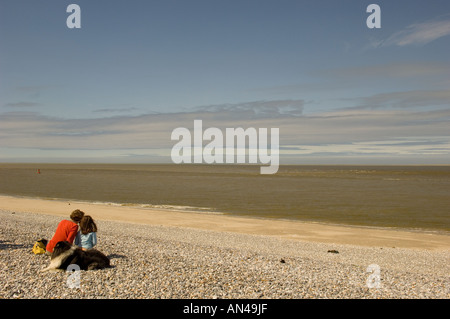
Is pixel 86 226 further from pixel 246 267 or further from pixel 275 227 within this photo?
pixel 275 227

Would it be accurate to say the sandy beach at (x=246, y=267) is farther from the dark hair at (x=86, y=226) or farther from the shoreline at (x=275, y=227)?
the dark hair at (x=86, y=226)

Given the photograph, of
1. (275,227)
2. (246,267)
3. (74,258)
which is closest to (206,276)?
(246,267)

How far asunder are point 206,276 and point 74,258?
12.4ft

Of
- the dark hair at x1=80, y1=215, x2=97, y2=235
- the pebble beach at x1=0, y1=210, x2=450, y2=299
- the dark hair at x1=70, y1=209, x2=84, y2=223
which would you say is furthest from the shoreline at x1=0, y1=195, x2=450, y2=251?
the dark hair at x1=70, y1=209, x2=84, y2=223

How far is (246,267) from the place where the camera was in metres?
11.9

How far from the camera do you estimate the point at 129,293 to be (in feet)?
29.8

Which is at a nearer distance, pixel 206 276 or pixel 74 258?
pixel 206 276

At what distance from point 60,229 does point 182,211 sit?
68.7ft

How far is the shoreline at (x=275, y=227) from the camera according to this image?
68.0ft

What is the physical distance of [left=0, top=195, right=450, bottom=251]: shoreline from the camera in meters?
20.7

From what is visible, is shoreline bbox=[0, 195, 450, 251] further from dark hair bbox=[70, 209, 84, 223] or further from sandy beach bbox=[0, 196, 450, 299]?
dark hair bbox=[70, 209, 84, 223]

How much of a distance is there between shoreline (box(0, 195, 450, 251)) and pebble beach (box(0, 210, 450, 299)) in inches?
166
